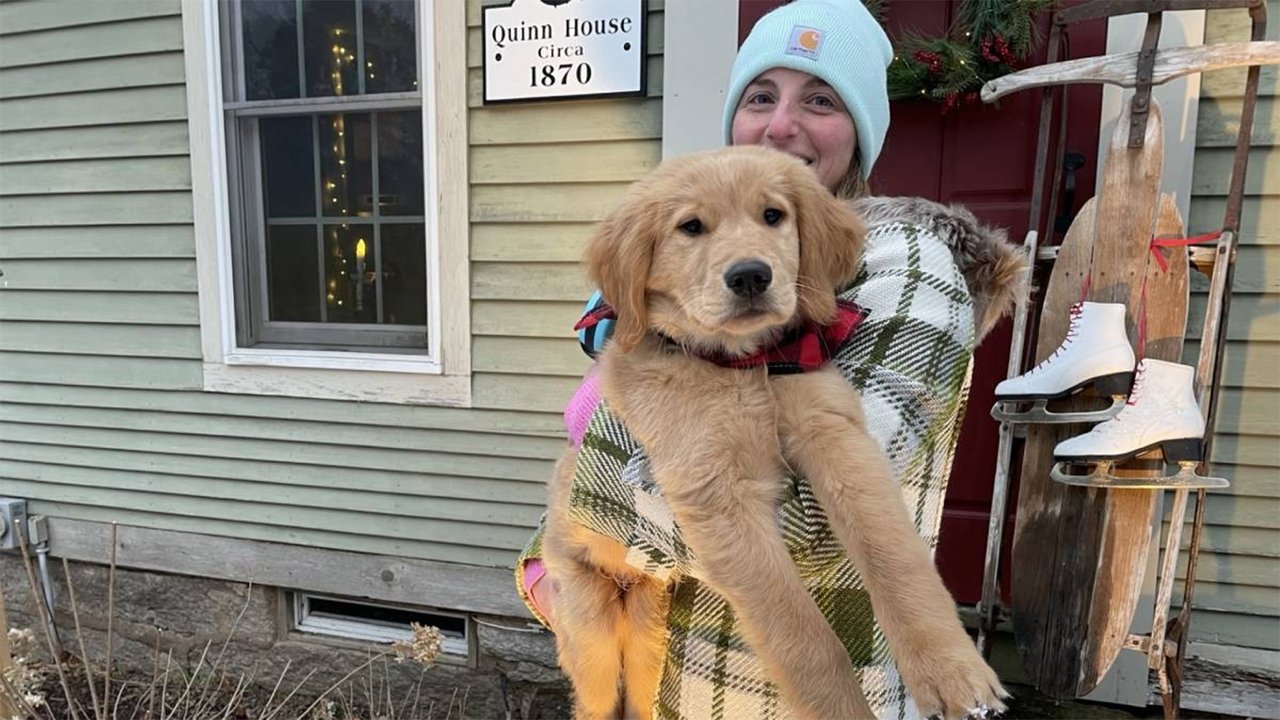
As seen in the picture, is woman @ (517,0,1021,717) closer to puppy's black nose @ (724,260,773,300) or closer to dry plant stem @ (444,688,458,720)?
puppy's black nose @ (724,260,773,300)

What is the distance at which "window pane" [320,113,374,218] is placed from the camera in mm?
3986

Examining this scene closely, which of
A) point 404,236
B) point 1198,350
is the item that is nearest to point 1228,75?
point 1198,350

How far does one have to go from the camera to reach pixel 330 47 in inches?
157

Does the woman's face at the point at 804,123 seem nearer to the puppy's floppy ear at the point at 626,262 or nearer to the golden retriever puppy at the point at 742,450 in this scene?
the golden retriever puppy at the point at 742,450

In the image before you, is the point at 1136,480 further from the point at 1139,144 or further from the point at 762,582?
the point at 762,582

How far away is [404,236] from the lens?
3.97 m

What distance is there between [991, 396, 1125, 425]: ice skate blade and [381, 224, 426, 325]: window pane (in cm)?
277

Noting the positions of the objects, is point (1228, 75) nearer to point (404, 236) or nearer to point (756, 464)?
point (756, 464)

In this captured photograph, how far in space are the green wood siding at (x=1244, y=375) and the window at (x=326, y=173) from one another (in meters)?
3.28

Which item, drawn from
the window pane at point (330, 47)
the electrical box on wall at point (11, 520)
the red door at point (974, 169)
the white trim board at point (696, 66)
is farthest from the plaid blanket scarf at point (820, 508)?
the electrical box on wall at point (11, 520)

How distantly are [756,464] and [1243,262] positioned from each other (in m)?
2.63

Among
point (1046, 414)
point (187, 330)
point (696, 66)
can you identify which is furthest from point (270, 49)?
point (1046, 414)

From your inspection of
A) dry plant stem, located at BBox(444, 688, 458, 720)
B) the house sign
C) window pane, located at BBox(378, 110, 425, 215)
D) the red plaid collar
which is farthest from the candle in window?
the red plaid collar

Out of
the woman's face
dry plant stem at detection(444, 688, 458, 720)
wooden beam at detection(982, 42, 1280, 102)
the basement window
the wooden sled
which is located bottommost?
dry plant stem at detection(444, 688, 458, 720)
